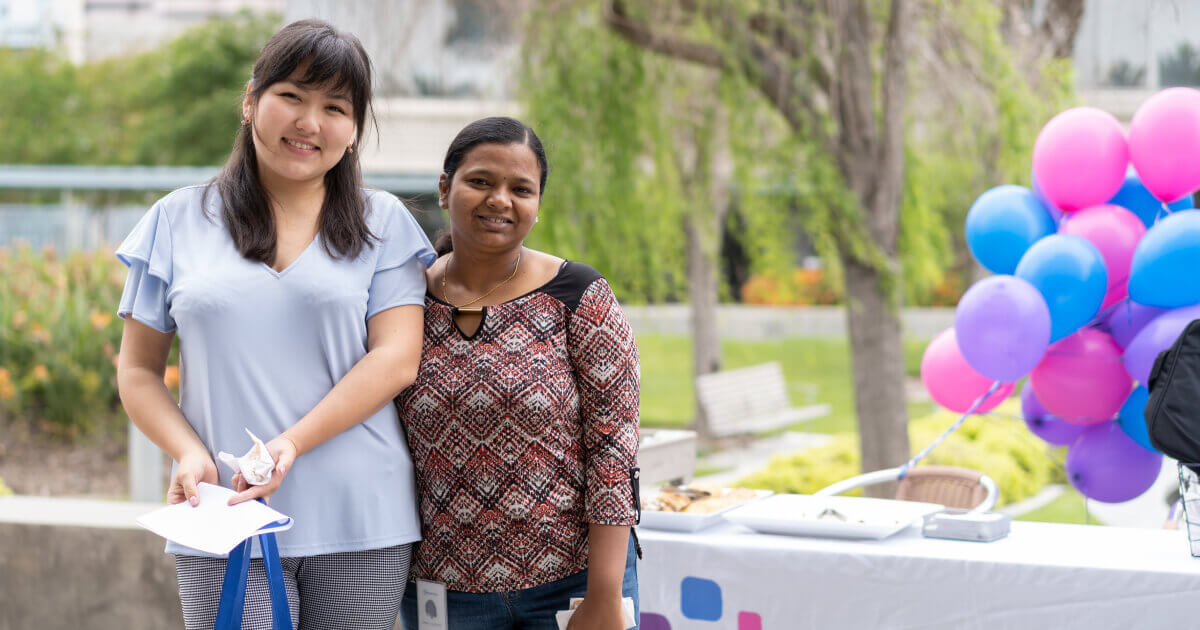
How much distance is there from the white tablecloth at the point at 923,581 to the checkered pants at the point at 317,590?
120 cm

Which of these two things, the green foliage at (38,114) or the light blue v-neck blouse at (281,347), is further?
the green foliage at (38,114)

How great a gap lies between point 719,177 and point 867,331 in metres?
3.70

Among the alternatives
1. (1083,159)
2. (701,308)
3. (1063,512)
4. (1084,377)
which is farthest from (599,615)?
(701,308)

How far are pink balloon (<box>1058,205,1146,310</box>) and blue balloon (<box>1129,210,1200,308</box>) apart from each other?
0.60 feet

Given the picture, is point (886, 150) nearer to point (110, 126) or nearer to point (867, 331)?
point (867, 331)

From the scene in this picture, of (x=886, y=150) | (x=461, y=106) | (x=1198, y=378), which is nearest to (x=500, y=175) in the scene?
(x=1198, y=378)

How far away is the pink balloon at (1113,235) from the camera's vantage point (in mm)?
3467

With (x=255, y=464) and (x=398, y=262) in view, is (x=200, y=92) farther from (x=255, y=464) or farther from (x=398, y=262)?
(x=255, y=464)

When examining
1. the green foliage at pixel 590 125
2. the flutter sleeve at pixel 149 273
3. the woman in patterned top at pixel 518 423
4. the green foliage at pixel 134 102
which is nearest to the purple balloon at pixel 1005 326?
the woman in patterned top at pixel 518 423

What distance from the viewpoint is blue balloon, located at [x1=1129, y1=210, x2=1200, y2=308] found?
313 centimetres

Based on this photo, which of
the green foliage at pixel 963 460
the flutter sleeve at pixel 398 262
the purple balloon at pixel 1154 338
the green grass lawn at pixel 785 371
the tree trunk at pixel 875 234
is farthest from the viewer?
the green grass lawn at pixel 785 371

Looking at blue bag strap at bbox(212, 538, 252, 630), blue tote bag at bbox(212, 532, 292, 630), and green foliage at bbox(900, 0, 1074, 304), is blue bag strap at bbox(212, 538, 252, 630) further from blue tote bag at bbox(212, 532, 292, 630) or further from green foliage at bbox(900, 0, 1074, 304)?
green foliage at bbox(900, 0, 1074, 304)

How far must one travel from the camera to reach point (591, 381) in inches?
76.4

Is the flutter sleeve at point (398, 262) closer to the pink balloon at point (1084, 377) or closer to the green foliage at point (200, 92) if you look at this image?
the pink balloon at point (1084, 377)
